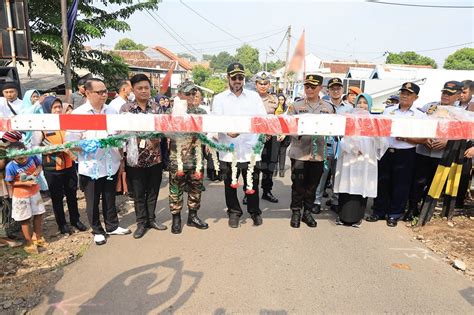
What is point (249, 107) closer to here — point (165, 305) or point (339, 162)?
point (339, 162)

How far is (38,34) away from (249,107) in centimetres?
727

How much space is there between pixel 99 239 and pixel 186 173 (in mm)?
1225

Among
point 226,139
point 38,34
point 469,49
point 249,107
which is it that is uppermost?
point 469,49

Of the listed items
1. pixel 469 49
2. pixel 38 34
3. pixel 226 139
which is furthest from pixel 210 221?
pixel 469 49

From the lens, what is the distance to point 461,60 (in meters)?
46.1

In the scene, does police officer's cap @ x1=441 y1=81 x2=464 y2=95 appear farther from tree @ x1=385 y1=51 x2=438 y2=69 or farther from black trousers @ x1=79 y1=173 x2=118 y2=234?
tree @ x1=385 y1=51 x2=438 y2=69

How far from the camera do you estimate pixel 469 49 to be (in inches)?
1823

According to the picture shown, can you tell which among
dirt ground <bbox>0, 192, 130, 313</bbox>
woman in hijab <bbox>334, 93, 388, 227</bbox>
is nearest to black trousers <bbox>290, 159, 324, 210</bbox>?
woman in hijab <bbox>334, 93, 388, 227</bbox>

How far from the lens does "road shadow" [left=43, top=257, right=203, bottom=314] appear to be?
2809mm

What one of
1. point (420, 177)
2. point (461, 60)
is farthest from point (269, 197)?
point (461, 60)

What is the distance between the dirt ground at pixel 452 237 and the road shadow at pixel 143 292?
272 centimetres

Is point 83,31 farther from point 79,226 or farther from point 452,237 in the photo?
point 452,237

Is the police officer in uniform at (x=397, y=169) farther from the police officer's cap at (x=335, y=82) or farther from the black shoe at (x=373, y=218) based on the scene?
the police officer's cap at (x=335, y=82)

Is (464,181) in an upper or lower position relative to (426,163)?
lower
